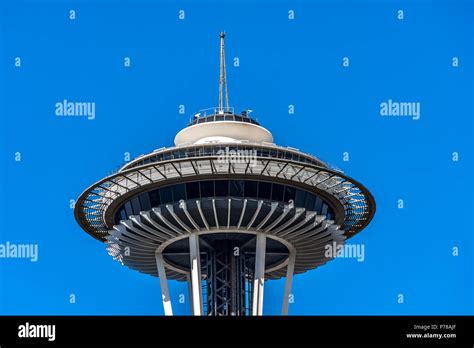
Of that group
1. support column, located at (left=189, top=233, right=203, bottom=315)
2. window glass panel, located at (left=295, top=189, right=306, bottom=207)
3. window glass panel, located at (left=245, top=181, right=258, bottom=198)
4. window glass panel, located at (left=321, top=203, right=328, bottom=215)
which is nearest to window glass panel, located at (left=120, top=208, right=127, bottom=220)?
support column, located at (left=189, top=233, right=203, bottom=315)

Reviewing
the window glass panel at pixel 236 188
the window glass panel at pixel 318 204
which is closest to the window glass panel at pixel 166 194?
the window glass panel at pixel 236 188

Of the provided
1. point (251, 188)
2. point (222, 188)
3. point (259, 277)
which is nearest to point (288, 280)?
point (259, 277)

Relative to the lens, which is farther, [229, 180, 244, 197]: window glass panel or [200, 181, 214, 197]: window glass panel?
[229, 180, 244, 197]: window glass panel

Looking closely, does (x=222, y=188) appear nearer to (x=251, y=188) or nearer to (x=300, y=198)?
(x=251, y=188)

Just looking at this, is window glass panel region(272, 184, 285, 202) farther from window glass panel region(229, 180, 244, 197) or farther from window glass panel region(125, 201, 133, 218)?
window glass panel region(125, 201, 133, 218)

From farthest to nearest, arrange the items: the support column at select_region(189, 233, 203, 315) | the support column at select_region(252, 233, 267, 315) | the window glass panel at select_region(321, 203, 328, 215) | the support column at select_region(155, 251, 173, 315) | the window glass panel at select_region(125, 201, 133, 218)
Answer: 1. the support column at select_region(155, 251, 173, 315)
2. the support column at select_region(252, 233, 267, 315)
3. the support column at select_region(189, 233, 203, 315)
4. the window glass panel at select_region(321, 203, 328, 215)
5. the window glass panel at select_region(125, 201, 133, 218)
